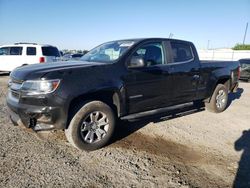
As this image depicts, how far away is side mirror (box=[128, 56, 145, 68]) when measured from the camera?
179 inches

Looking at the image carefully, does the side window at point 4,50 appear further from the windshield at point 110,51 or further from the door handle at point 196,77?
the door handle at point 196,77

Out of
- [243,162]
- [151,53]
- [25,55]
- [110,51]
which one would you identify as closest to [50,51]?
[25,55]

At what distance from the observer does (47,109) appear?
3795mm

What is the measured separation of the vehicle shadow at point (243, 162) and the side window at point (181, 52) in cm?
209

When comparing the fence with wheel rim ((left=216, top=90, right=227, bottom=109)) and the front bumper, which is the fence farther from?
the front bumper

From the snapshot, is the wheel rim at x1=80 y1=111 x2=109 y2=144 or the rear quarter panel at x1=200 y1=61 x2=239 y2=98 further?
the rear quarter panel at x1=200 y1=61 x2=239 y2=98

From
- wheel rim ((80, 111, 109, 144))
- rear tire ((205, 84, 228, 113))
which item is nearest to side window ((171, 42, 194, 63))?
rear tire ((205, 84, 228, 113))

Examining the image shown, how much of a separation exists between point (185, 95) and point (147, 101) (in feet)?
4.14

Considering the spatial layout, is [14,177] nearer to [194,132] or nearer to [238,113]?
[194,132]

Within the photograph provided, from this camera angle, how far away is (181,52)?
588 centimetres

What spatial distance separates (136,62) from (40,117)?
191 centimetres

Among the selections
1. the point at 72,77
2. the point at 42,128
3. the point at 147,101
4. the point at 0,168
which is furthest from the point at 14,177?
the point at 147,101

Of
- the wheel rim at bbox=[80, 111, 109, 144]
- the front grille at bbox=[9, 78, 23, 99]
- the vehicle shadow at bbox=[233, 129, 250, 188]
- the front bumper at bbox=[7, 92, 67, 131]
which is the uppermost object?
the front grille at bbox=[9, 78, 23, 99]

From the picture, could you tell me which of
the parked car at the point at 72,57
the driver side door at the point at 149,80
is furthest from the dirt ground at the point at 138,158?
the parked car at the point at 72,57
